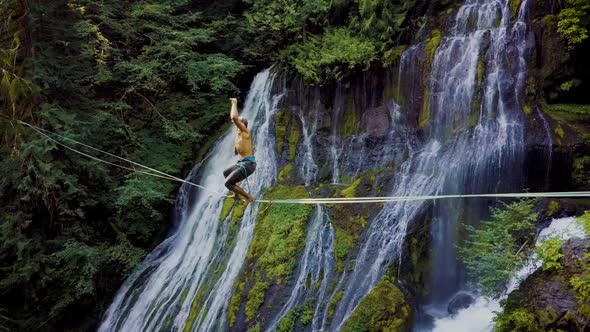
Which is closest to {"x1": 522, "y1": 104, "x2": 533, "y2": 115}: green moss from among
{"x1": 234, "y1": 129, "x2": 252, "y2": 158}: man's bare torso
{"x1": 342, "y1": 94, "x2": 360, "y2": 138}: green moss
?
{"x1": 342, "y1": 94, "x2": 360, "y2": 138}: green moss

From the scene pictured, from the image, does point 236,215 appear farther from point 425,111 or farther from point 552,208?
point 552,208

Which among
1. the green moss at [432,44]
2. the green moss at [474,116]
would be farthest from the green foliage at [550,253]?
the green moss at [432,44]

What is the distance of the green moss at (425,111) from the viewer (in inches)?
368

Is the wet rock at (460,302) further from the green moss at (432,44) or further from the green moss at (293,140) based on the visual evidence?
the green moss at (293,140)

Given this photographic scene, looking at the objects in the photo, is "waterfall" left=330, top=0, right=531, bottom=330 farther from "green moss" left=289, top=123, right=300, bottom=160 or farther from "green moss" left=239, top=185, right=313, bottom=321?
"green moss" left=289, top=123, right=300, bottom=160

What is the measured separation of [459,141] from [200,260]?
5966mm

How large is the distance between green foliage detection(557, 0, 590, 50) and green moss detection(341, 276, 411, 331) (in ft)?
18.3

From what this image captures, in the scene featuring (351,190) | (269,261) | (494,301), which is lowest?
(494,301)

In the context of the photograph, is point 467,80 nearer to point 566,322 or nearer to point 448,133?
point 448,133

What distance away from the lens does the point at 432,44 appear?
9.64 metres

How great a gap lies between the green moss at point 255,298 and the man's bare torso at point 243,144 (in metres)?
2.95

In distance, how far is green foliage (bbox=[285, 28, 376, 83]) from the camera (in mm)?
10367

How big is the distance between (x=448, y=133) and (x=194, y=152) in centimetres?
696

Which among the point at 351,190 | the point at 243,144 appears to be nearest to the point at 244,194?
the point at 243,144
